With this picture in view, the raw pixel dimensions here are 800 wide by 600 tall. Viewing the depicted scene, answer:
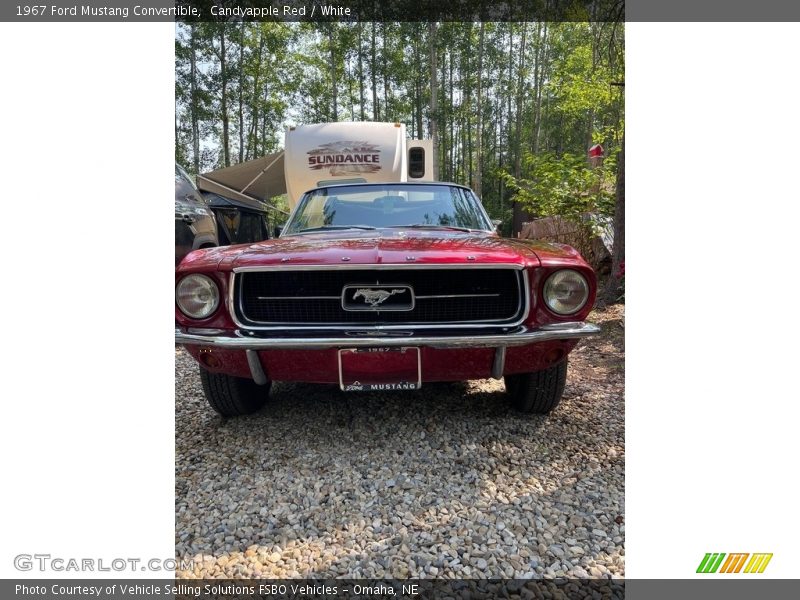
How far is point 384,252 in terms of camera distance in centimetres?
196

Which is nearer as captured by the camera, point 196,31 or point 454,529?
point 454,529

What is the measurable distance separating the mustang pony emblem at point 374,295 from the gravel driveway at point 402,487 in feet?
2.49

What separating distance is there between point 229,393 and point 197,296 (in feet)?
2.03

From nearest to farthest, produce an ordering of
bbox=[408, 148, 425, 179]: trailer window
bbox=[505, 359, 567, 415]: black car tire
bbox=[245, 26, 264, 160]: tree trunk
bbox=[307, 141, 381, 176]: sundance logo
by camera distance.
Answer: bbox=[505, 359, 567, 415]: black car tire < bbox=[307, 141, 381, 176]: sundance logo < bbox=[408, 148, 425, 179]: trailer window < bbox=[245, 26, 264, 160]: tree trunk

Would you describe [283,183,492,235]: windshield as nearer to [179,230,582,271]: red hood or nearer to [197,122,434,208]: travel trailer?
[179,230,582,271]: red hood

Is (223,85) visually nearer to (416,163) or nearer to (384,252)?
(416,163)

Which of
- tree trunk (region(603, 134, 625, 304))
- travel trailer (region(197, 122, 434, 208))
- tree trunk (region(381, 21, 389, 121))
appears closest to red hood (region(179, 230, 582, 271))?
tree trunk (region(603, 134, 625, 304))

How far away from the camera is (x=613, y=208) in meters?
5.27

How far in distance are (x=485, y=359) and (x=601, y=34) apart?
5.04 m

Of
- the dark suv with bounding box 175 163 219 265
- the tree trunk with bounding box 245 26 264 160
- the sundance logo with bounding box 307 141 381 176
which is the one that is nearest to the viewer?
the dark suv with bounding box 175 163 219 265

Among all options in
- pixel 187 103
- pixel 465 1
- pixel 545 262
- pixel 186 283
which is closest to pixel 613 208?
pixel 545 262

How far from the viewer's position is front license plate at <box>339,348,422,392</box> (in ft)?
6.18
